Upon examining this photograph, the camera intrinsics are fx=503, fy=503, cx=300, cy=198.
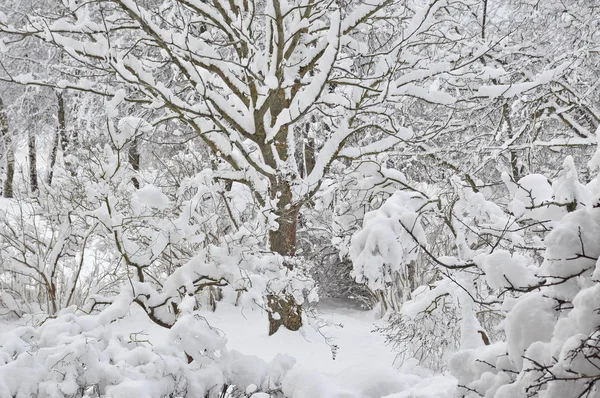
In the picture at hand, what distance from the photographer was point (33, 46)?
12336 mm

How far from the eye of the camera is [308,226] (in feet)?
26.9

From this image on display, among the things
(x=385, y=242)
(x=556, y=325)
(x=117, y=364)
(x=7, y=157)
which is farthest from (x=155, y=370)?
(x=7, y=157)

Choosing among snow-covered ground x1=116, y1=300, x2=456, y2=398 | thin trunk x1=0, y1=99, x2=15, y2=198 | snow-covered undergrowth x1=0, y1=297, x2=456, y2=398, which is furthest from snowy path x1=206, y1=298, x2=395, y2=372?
thin trunk x1=0, y1=99, x2=15, y2=198

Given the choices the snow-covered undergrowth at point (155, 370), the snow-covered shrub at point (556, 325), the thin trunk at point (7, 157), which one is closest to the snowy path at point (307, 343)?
the snow-covered undergrowth at point (155, 370)

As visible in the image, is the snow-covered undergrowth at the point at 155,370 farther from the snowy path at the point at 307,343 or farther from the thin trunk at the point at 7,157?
the thin trunk at the point at 7,157

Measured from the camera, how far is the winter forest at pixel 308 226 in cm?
206

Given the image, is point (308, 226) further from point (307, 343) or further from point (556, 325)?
point (556, 325)

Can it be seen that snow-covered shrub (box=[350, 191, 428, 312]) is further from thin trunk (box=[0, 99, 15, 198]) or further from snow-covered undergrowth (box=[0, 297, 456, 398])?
thin trunk (box=[0, 99, 15, 198])

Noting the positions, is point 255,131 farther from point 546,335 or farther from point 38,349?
point 546,335

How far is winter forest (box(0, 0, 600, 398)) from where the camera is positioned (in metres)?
2.06

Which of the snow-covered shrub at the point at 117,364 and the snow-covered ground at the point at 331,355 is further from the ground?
the snow-covered shrub at the point at 117,364

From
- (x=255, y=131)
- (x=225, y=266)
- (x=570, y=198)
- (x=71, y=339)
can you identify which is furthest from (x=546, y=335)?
(x=255, y=131)

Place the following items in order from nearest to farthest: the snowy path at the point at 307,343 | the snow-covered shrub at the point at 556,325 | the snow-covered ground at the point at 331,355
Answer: the snow-covered shrub at the point at 556,325 → the snow-covered ground at the point at 331,355 → the snowy path at the point at 307,343

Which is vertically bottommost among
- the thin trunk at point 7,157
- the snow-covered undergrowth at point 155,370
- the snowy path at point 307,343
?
the snowy path at point 307,343
